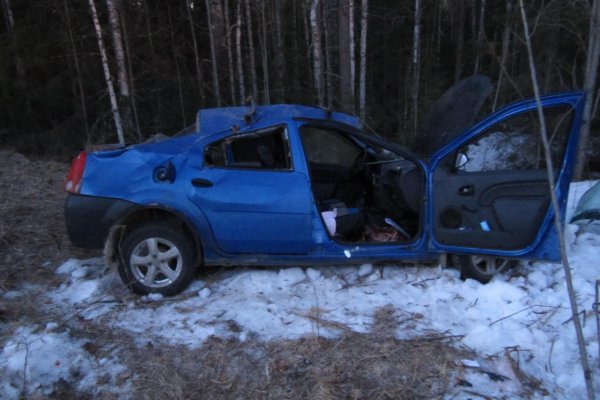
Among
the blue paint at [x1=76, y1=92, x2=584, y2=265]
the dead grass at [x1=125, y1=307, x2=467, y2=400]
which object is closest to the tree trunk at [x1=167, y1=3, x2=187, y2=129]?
the blue paint at [x1=76, y1=92, x2=584, y2=265]

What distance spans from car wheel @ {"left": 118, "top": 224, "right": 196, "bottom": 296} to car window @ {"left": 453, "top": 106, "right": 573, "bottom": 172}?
8.27 ft

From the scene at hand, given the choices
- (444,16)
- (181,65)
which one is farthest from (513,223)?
(444,16)

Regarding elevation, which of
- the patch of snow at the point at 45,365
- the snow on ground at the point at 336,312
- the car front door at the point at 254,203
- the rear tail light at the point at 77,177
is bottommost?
the snow on ground at the point at 336,312

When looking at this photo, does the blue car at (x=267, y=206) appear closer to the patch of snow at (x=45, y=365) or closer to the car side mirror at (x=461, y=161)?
the car side mirror at (x=461, y=161)

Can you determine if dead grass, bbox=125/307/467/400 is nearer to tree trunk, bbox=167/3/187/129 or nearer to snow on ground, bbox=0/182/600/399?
snow on ground, bbox=0/182/600/399

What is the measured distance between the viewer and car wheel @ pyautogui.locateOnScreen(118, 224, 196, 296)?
144 inches

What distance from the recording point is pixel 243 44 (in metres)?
15.0

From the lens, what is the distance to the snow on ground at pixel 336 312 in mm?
2820

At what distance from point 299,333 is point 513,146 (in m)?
2.85

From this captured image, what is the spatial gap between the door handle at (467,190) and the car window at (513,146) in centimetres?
22

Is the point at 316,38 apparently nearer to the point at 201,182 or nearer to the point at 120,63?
the point at 120,63

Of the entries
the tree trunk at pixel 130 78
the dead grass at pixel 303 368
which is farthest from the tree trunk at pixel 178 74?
the dead grass at pixel 303 368

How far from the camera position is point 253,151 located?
13.2ft

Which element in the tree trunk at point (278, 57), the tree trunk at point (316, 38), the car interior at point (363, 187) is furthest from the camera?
the tree trunk at point (278, 57)
